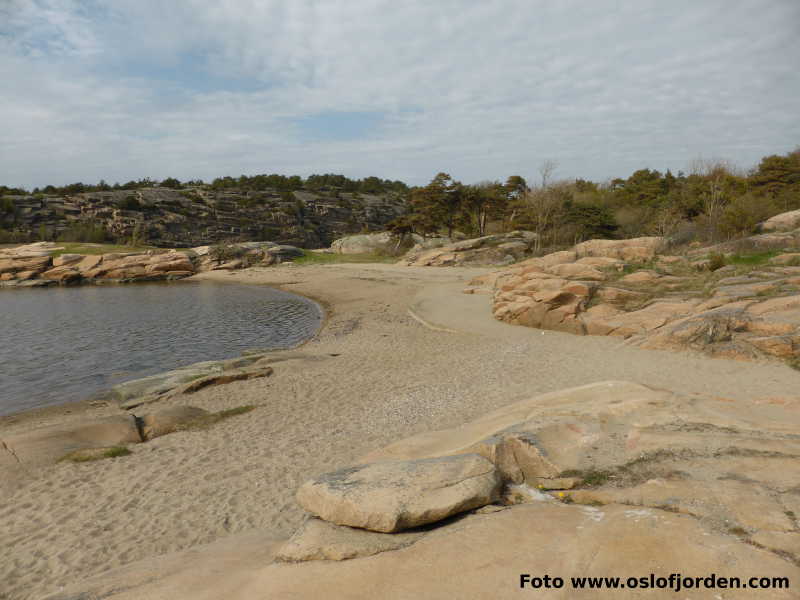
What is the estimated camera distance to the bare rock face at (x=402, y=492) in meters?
3.38

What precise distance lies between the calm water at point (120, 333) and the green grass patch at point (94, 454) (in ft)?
16.7

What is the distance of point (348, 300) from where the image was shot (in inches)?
1090

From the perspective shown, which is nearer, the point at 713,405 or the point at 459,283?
the point at 713,405

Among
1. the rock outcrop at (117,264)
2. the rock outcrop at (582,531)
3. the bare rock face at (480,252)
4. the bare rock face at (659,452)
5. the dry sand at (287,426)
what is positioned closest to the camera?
the rock outcrop at (582,531)

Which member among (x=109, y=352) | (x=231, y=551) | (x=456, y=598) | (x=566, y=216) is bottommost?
(x=109, y=352)

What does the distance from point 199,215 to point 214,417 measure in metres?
59.0

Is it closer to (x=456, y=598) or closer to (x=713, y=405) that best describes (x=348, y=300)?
(x=713, y=405)

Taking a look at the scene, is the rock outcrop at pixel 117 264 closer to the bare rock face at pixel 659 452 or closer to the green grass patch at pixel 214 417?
the green grass patch at pixel 214 417

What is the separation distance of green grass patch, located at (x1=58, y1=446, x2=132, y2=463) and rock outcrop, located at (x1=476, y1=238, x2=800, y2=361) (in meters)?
12.5

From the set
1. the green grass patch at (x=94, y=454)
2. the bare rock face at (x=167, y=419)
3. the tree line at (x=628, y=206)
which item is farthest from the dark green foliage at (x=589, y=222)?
the green grass patch at (x=94, y=454)

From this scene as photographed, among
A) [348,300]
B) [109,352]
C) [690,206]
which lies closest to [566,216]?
[690,206]

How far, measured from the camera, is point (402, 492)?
11.6 feet

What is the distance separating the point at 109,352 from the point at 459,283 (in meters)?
19.9

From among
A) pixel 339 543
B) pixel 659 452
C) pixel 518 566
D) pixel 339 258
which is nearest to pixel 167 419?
pixel 339 543
